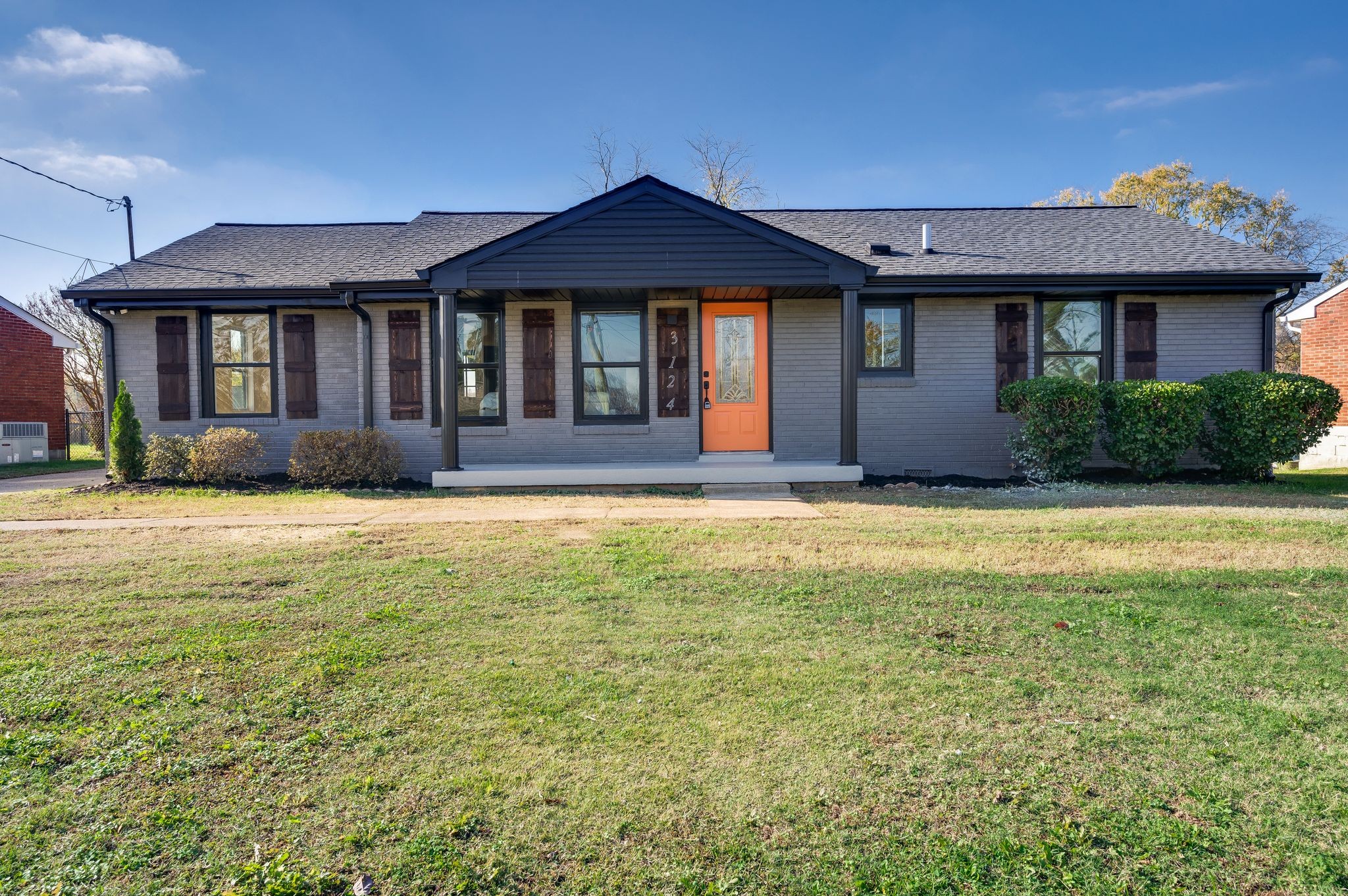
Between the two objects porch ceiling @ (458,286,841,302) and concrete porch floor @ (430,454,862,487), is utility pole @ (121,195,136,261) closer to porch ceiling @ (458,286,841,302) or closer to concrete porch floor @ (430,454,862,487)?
porch ceiling @ (458,286,841,302)

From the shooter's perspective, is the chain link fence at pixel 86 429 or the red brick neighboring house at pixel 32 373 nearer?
the red brick neighboring house at pixel 32 373

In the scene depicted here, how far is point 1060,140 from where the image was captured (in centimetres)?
2262

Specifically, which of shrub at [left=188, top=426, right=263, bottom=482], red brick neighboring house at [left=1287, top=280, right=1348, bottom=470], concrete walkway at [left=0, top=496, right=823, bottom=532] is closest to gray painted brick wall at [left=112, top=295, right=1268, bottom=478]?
shrub at [left=188, top=426, right=263, bottom=482]

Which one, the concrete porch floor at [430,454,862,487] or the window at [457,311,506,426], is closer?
the concrete porch floor at [430,454,862,487]

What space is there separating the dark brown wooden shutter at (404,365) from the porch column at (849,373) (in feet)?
21.1

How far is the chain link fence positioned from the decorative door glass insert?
16421 millimetres

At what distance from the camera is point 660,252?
9.79 meters

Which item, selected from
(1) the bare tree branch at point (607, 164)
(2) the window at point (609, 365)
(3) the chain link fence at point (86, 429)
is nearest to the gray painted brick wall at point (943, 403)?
(2) the window at point (609, 365)

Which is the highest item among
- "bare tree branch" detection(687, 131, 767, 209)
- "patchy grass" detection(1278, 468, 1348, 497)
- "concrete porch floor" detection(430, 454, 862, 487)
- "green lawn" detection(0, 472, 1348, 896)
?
"bare tree branch" detection(687, 131, 767, 209)

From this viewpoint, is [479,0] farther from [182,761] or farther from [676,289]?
[182,761]

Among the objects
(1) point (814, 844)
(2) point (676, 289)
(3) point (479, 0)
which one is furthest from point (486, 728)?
(3) point (479, 0)

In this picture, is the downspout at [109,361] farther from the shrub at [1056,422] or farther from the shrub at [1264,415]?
the shrub at [1264,415]

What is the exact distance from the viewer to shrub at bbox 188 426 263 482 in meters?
10.8

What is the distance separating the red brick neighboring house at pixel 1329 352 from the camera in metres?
16.2
